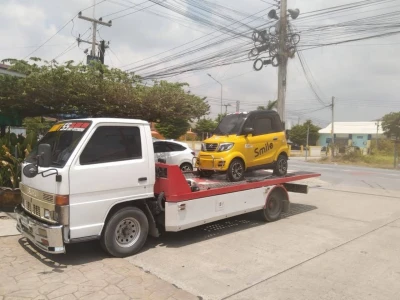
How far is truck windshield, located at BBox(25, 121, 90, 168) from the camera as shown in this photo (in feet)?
16.8

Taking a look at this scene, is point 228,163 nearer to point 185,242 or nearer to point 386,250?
point 185,242

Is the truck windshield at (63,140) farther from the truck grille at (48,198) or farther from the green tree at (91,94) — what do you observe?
the green tree at (91,94)

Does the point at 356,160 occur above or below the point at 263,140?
below

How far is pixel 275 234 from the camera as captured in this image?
710 centimetres

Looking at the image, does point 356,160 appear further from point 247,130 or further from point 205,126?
point 247,130

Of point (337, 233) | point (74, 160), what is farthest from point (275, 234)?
point (74, 160)

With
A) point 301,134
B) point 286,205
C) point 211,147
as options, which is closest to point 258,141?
point 211,147

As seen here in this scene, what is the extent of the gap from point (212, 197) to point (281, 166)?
299 centimetres

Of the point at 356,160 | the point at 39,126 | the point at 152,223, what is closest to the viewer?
the point at 152,223

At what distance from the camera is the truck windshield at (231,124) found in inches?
315

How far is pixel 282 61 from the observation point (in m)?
15.8

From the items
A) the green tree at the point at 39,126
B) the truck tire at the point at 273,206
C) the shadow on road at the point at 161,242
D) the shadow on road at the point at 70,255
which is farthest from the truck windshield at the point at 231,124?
the green tree at the point at 39,126

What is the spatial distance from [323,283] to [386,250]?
2181mm

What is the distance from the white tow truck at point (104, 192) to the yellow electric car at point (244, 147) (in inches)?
48.8
